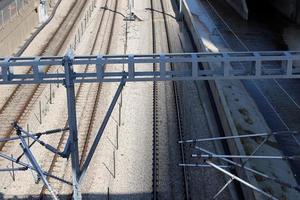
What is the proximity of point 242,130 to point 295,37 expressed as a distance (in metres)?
20.5

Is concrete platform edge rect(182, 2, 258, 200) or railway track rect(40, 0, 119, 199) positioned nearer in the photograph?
concrete platform edge rect(182, 2, 258, 200)

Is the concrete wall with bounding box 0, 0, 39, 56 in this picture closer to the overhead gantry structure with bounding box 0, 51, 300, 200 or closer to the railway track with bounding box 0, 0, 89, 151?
the railway track with bounding box 0, 0, 89, 151

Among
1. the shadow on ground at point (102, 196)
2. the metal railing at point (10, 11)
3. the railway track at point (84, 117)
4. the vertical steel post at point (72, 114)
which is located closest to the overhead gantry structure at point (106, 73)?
the vertical steel post at point (72, 114)

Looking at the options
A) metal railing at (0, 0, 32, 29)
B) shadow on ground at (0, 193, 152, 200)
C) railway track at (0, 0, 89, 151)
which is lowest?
railway track at (0, 0, 89, 151)

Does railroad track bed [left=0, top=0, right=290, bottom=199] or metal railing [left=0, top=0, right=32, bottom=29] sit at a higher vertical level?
metal railing [left=0, top=0, right=32, bottom=29]

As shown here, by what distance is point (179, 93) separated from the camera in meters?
27.1

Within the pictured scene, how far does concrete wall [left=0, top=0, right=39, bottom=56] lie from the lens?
32.7 meters

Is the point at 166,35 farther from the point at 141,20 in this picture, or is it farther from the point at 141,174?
the point at 141,174

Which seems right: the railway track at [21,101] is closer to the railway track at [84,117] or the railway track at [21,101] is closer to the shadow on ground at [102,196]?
the railway track at [84,117]

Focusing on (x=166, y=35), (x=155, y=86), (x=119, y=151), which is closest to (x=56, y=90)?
(x=155, y=86)

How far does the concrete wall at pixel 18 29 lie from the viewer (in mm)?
32688

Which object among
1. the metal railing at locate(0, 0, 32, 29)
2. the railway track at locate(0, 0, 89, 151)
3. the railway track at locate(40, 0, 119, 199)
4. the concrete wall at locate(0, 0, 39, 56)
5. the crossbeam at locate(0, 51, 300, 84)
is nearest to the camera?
the crossbeam at locate(0, 51, 300, 84)

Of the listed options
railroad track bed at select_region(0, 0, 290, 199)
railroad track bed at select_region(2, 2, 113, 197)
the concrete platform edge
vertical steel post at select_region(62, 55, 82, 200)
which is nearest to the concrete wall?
railroad track bed at select_region(0, 0, 290, 199)

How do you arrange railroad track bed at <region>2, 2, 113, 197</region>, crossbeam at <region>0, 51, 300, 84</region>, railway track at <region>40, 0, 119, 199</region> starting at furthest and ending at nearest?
railroad track bed at <region>2, 2, 113, 197</region>
railway track at <region>40, 0, 119, 199</region>
crossbeam at <region>0, 51, 300, 84</region>
